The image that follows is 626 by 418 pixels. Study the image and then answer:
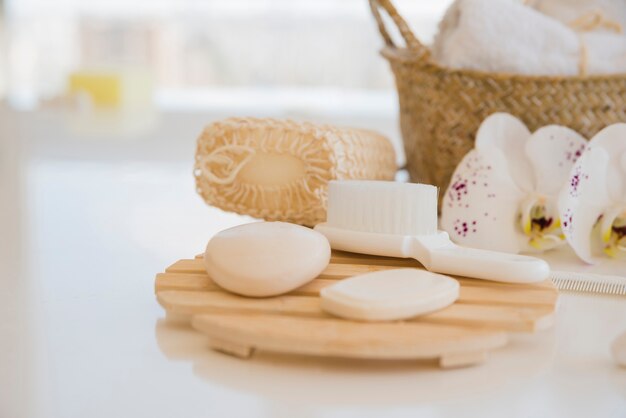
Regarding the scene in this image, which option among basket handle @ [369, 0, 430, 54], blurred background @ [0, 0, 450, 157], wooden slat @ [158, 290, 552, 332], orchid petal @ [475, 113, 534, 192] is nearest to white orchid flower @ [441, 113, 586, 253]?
orchid petal @ [475, 113, 534, 192]

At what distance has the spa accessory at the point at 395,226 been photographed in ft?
2.13

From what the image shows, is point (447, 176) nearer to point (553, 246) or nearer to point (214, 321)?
point (553, 246)

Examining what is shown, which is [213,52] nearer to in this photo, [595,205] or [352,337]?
[595,205]

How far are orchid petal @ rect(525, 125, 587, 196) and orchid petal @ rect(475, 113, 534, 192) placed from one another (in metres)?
0.01

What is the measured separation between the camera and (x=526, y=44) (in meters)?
0.91

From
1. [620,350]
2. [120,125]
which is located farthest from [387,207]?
[120,125]

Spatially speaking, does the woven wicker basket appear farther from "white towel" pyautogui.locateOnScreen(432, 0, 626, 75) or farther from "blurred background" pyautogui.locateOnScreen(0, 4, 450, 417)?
"blurred background" pyautogui.locateOnScreen(0, 4, 450, 417)

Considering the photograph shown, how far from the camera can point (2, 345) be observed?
21.5 inches

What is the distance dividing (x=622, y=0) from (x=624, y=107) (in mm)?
185

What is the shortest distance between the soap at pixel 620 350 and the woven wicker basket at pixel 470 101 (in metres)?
0.43

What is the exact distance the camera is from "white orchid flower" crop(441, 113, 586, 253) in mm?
814

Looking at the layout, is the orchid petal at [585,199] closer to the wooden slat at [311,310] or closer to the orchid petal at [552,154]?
the orchid petal at [552,154]

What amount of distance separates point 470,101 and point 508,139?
0.21ft

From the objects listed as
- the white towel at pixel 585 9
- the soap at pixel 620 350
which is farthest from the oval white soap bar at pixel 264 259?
the white towel at pixel 585 9
